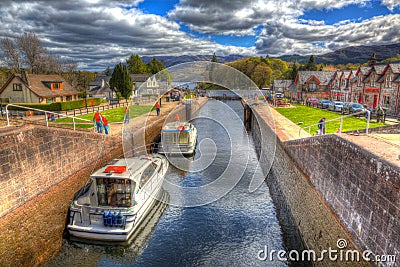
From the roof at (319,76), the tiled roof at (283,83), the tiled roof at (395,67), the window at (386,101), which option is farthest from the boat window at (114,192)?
the tiled roof at (283,83)

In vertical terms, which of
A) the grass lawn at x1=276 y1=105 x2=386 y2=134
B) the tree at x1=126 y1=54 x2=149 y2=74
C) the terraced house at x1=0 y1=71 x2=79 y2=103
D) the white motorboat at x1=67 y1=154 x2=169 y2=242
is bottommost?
the white motorboat at x1=67 y1=154 x2=169 y2=242

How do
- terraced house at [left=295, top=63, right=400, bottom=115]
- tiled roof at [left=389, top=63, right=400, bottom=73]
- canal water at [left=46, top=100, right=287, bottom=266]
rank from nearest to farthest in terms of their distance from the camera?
canal water at [left=46, top=100, right=287, bottom=266], tiled roof at [left=389, top=63, right=400, bottom=73], terraced house at [left=295, top=63, right=400, bottom=115]

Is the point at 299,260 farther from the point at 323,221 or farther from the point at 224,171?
the point at 224,171

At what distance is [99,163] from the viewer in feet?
54.2

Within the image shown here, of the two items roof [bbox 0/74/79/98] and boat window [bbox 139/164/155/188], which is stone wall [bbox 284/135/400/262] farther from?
roof [bbox 0/74/79/98]

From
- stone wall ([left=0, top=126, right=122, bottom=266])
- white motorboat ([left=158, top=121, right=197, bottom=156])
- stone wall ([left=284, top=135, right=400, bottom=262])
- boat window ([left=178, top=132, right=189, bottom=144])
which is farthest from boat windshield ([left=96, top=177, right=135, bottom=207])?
boat window ([left=178, top=132, right=189, bottom=144])

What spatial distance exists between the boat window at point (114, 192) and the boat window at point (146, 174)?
3.41 ft

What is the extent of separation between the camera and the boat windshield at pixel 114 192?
12.7 metres

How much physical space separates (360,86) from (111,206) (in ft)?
120

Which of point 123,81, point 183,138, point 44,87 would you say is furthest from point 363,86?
point 44,87

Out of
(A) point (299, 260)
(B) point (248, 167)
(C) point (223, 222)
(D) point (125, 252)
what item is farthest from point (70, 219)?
(B) point (248, 167)

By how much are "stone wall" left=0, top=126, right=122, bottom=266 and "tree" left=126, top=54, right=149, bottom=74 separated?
3646 inches

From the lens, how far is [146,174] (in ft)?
49.8

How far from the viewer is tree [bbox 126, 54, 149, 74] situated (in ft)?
336
